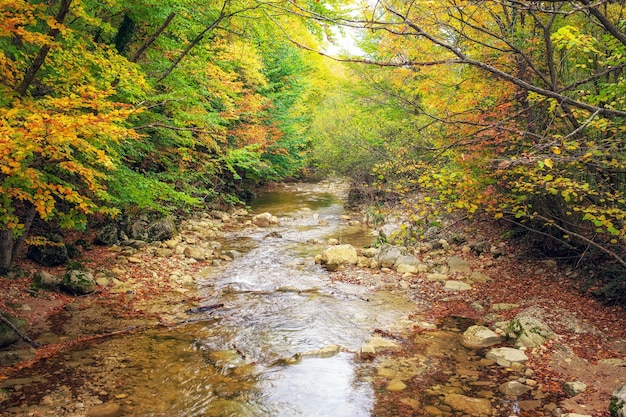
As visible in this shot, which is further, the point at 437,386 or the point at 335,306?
the point at 335,306

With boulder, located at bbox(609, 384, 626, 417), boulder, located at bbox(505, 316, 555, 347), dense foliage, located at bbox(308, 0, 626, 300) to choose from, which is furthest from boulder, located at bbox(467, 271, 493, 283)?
boulder, located at bbox(609, 384, 626, 417)

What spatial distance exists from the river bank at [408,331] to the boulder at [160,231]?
0.87m

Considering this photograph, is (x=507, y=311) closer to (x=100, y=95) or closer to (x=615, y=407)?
(x=615, y=407)

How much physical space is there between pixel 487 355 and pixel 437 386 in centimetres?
122

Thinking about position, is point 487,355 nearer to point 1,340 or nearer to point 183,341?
point 183,341

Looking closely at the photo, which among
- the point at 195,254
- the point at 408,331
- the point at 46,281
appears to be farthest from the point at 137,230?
the point at 408,331

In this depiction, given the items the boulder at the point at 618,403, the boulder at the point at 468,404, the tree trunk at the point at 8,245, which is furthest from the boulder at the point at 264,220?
the boulder at the point at 618,403

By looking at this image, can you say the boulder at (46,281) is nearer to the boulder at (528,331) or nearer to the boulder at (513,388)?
the boulder at (513,388)

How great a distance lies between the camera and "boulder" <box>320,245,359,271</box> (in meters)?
10.9

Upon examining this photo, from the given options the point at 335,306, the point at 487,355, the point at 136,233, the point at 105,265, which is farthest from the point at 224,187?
the point at 487,355

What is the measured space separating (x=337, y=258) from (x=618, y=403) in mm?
7311

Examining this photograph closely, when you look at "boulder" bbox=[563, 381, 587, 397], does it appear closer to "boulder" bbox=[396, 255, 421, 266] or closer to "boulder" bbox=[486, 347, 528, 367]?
"boulder" bbox=[486, 347, 528, 367]

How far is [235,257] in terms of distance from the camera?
11750 mm

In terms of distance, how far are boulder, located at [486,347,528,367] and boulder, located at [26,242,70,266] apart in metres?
8.09
